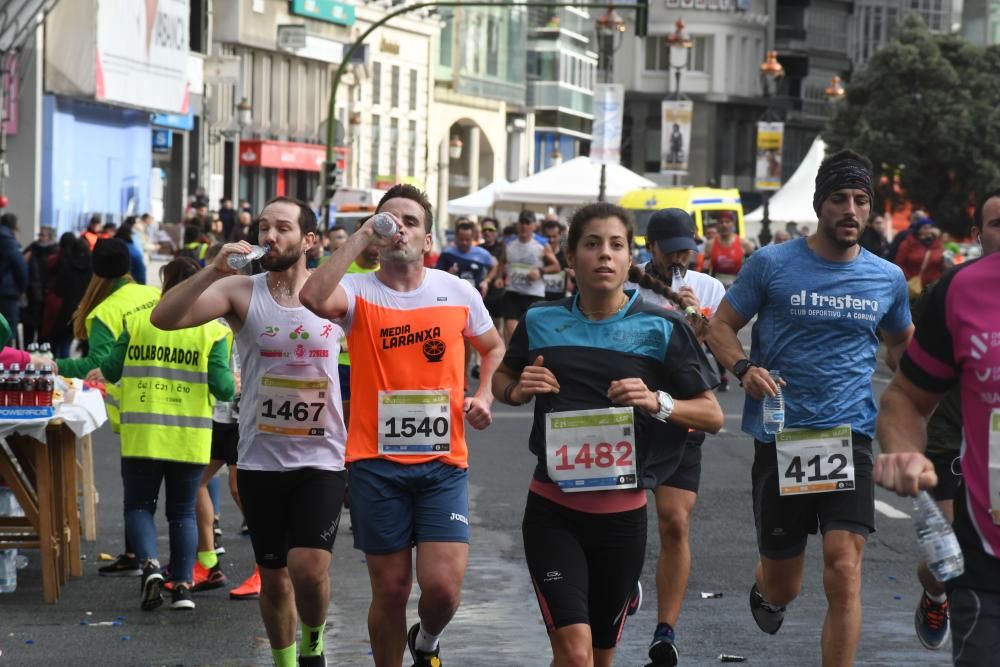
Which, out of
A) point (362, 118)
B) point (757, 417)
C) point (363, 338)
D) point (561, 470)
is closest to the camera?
point (561, 470)

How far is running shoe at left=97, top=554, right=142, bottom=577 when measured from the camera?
416 inches

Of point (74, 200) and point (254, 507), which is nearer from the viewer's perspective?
point (254, 507)

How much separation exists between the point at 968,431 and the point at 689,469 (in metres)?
3.97

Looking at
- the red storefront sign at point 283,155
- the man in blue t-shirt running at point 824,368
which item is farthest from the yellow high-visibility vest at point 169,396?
the red storefront sign at point 283,155

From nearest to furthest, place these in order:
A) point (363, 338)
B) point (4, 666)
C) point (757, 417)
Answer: point (363, 338) < point (757, 417) < point (4, 666)

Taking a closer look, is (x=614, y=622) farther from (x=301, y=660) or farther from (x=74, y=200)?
(x=74, y=200)

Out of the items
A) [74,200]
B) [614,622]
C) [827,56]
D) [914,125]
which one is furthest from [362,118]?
[614,622]

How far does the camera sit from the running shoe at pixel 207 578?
33.0 feet

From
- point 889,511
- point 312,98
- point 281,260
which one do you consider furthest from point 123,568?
point 312,98

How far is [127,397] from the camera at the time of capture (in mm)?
9617

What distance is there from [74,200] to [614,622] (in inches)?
1430

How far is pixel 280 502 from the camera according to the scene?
7.45 meters

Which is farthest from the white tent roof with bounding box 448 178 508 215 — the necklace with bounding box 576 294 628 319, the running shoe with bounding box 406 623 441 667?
the necklace with bounding box 576 294 628 319

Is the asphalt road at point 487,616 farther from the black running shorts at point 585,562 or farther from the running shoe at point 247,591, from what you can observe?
the black running shorts at point 585,562
